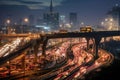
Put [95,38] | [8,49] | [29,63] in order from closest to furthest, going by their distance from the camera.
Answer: [29,63] → [8,49] → [95,38]

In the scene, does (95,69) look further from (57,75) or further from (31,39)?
(31,39)

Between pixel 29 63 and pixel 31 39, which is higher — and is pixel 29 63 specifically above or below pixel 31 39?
below

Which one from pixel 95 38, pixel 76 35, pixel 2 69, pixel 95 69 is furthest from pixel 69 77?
pixel 95 38

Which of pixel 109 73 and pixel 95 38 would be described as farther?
pixel 95 38

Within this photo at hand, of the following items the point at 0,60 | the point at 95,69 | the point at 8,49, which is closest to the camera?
the point at 0,60

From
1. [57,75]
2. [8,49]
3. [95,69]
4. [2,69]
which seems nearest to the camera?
[57,75]

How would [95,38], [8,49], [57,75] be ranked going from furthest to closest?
1. [95,38]
2. [8,49]
3. [57,75]

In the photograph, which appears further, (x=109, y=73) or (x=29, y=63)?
(x=29, y=63)

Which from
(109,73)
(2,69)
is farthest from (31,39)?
(109,73)

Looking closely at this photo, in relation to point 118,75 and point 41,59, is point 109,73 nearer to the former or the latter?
point 118,75
